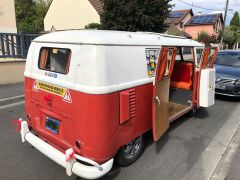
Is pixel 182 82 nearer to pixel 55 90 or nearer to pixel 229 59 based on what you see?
pixel 55 90

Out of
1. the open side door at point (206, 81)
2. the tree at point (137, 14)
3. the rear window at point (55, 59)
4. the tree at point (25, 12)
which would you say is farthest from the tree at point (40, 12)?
the rear window at point (55, 59)

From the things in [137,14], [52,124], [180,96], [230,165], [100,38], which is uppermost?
[137,14]

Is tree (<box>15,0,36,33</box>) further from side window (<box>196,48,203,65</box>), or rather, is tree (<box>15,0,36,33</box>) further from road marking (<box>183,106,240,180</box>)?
road marking (<box>183,106,240,180</box>)

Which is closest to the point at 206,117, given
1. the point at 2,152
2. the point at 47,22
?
the point at 2,152

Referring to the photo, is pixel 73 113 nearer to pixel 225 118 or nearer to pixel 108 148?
pixel 108 148

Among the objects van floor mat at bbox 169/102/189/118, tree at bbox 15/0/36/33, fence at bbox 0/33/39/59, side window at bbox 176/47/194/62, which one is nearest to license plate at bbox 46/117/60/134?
van floor mat at bbox 169/102/189/118

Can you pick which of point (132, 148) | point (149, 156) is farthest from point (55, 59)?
point (149, 156)

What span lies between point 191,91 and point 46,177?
3.86 m

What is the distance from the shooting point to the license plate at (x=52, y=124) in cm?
329

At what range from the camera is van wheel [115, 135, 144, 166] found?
138 inches

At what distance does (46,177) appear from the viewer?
3.33m

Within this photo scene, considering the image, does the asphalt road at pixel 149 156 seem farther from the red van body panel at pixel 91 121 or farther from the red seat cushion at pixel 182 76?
the red seat cushion at pixel 182 76

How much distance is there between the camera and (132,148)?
12.3 feet

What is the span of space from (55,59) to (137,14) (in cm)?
1298
